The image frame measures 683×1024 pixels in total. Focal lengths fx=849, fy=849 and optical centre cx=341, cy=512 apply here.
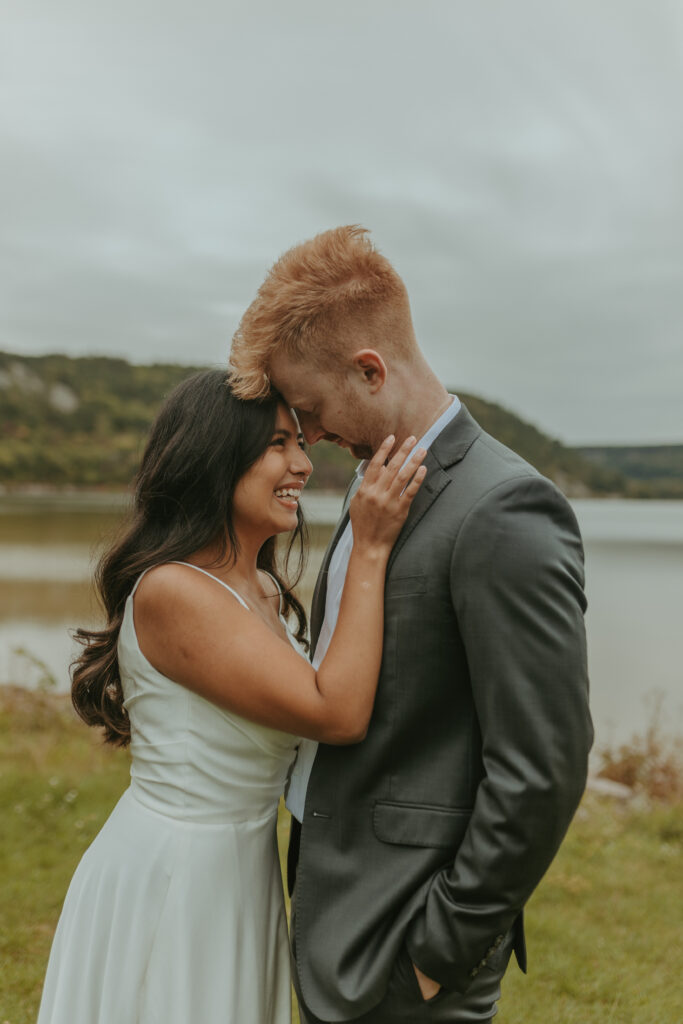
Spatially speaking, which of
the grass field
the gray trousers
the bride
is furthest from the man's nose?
the grass field

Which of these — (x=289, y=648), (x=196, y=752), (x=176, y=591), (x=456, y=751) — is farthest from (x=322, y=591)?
(x=456, y=751)

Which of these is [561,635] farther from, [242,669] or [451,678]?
[242,669]

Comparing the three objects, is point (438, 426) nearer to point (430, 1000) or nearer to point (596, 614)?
point (430, 1000)

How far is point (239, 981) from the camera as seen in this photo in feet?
7.88

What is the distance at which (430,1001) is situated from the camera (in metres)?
2.08

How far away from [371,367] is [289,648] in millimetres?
779

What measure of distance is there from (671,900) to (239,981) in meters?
3.69

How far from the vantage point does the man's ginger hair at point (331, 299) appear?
224 cm

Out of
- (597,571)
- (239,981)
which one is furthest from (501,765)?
(597,571)

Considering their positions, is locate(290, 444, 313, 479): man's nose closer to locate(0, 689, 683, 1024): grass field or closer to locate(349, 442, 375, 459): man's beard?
locate(349, 442, 375, 459): man's beard

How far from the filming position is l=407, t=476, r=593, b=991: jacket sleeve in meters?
1.90

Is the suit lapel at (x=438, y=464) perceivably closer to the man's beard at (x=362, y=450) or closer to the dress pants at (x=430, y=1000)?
the man's beard at (x=362, y=450)

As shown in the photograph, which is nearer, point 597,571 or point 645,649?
point 645,649

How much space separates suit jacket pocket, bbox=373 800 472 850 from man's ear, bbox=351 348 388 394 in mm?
1081
